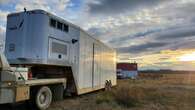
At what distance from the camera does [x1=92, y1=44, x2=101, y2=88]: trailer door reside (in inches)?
664

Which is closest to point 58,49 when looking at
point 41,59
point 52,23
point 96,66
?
point 52,23

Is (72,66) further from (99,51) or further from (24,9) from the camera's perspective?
(99,51)

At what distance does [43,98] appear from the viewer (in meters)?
10.9

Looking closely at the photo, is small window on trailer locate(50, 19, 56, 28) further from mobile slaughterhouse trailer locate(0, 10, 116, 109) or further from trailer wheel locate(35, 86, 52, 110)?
trailer wheel locate(35, 86, 52, 110)

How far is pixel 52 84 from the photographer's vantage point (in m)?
11.6

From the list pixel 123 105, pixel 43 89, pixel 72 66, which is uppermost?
pixel 72 66

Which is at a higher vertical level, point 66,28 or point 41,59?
point 66,28

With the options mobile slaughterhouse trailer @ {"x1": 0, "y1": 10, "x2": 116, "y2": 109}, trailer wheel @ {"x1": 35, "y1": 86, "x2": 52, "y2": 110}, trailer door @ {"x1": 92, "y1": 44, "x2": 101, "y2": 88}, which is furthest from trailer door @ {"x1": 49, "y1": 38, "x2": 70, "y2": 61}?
trailer door @ {"x1": 92, "y1": 44, "x2": 101, "y2": 88}

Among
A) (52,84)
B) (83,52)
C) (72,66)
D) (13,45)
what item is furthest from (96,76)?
(13,45)

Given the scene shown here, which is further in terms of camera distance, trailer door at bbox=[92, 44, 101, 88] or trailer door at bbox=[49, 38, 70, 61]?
trailer door at bbox=[92, 44, 101, 88]

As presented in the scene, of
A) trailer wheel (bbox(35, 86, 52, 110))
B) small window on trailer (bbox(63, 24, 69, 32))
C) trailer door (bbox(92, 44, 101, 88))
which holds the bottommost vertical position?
trailer wheel (bbox(35, 86, 52, 110))

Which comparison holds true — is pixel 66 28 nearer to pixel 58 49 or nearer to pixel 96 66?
pixel 58 49

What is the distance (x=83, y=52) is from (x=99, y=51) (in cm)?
384

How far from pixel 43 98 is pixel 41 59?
5.01 feet
